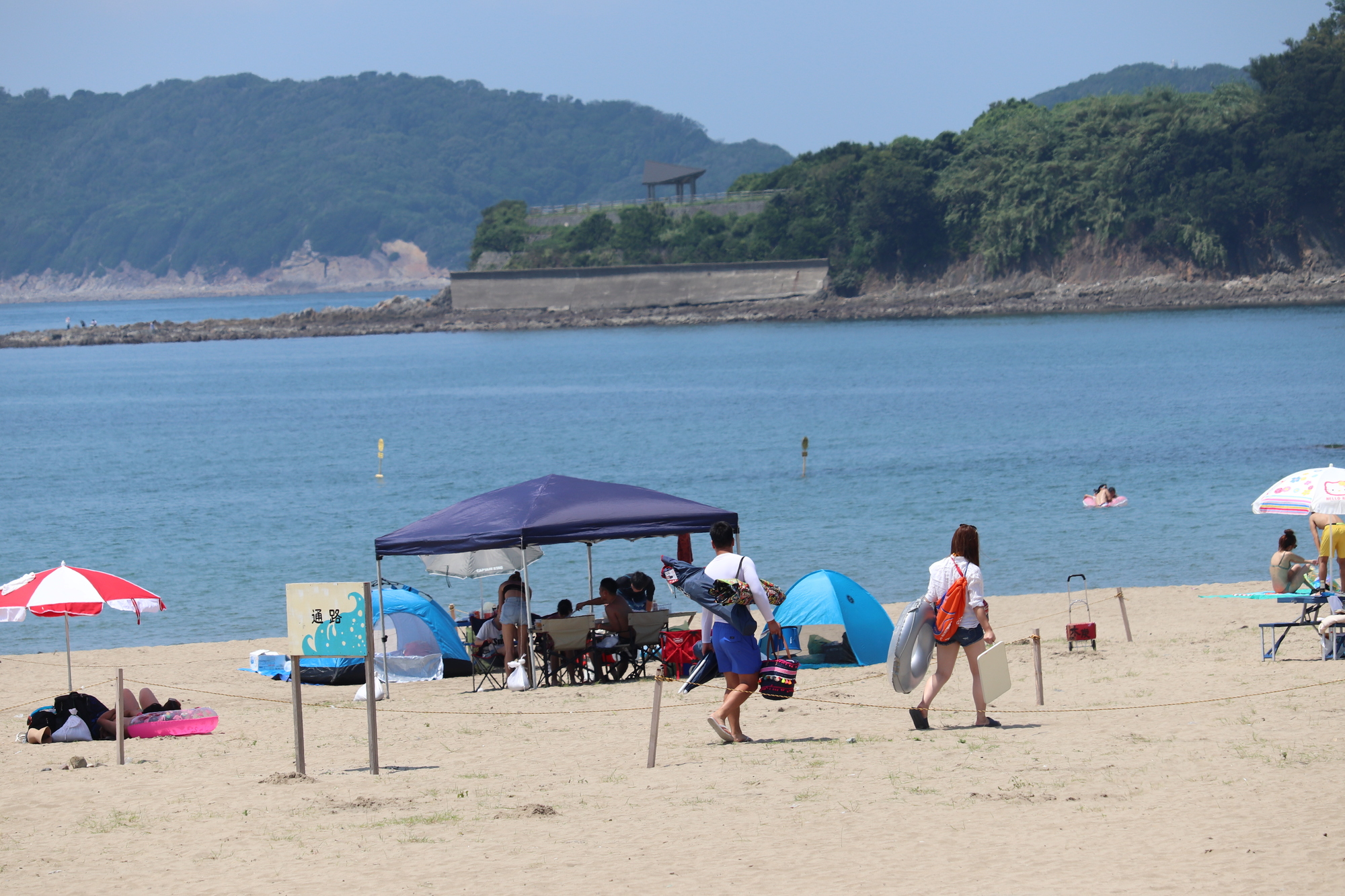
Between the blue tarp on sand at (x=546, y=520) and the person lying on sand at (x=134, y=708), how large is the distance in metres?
2.27

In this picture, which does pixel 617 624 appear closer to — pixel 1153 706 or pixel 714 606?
pixel 714 606

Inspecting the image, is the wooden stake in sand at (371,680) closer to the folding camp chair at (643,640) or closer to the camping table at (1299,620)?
the folding camp chair at (643,640)

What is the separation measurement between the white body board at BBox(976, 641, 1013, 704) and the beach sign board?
4.25m

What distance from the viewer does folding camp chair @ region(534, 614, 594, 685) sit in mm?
13406

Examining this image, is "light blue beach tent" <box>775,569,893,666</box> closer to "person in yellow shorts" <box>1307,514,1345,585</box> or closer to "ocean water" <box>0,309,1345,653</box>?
"person in yellow shorts" <box>1307,514,1345,585</box>

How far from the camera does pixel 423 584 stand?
2348 cm

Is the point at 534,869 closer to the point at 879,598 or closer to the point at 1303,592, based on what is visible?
the point at 1303,592

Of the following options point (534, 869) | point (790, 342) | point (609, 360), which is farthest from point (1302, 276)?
point (534, 869)

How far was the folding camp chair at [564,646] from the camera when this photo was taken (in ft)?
44.0

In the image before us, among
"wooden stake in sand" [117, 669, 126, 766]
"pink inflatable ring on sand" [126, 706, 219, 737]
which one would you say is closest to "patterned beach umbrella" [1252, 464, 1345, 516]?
"pink inflatable ring on sand" [126, 706, 219, 737]

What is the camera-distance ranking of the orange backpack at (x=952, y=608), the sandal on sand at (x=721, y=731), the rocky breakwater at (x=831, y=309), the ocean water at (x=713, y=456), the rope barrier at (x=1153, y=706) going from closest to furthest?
the orange backpack at (x=952, y=608), the sandal on sand at (x=721, y=731), the rope barrier at (x=1153, y=706), the ocean water at (x=713, y=456), the rocky breakwater at (x=831, y=309)

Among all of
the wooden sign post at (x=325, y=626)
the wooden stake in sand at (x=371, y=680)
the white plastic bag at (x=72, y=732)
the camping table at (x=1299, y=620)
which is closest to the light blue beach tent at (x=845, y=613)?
the camping table at (x=1299, y=620)

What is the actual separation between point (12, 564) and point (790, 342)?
78902 mm

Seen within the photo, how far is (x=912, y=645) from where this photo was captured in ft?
31.8
